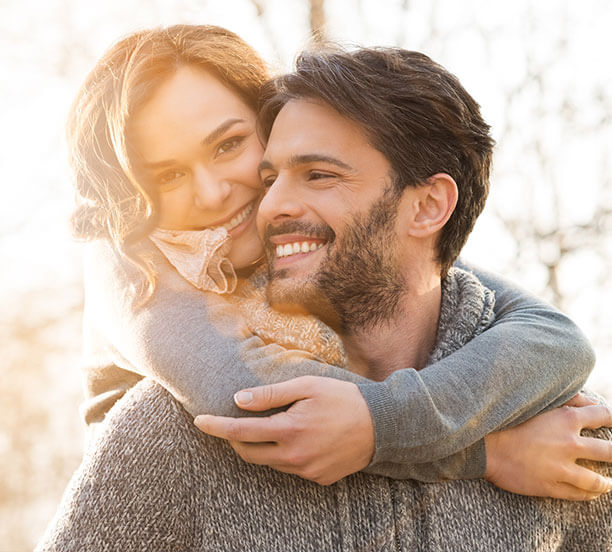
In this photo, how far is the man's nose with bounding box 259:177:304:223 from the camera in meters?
2.45

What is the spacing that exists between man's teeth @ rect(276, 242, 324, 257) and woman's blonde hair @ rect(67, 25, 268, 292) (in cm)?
42

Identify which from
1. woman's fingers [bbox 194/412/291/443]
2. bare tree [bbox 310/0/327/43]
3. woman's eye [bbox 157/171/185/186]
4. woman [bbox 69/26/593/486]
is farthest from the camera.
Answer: bare tree [bbox 310/0/327/43]

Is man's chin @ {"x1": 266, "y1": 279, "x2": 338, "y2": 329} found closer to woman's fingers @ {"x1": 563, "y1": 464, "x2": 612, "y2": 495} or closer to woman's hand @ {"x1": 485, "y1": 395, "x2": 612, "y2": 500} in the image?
woman's hand @ {"x1": 485, "y1": 395, "x2": 612, "y2": 500}

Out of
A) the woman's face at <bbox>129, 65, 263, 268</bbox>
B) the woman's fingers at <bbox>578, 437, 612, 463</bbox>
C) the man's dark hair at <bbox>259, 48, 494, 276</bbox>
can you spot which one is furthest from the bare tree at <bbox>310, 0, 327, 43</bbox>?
the woman's fingers at <bbox>578, 437, 612, 463</bbox>

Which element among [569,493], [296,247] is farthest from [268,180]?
[569,493]

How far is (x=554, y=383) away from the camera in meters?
2.20

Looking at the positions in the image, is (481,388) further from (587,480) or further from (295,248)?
(295,248)

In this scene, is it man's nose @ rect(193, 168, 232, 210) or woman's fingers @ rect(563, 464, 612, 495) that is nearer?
woman's fingers @ rect(563, 464, 612, 495)

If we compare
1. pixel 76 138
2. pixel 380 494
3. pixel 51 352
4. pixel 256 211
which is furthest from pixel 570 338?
pixel 51 352

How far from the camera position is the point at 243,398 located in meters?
1.87

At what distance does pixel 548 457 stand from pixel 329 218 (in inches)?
38.0

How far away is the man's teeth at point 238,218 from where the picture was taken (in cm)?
255

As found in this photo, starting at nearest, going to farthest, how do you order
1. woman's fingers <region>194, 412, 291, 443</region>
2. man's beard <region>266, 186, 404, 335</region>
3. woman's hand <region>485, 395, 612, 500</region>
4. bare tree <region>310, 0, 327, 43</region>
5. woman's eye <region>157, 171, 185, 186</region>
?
woman's fingers <region>194, 412, 291, 443</region> → woman's hand <region>485, 395, 612, 500</region> → man's beard <region>266, 186, 404, 335</region> → woman's eye <region>157, 171, 185, 186</region> → bare tree <region>310, 0, 327, 43</region>

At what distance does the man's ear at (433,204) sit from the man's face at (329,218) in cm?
10
